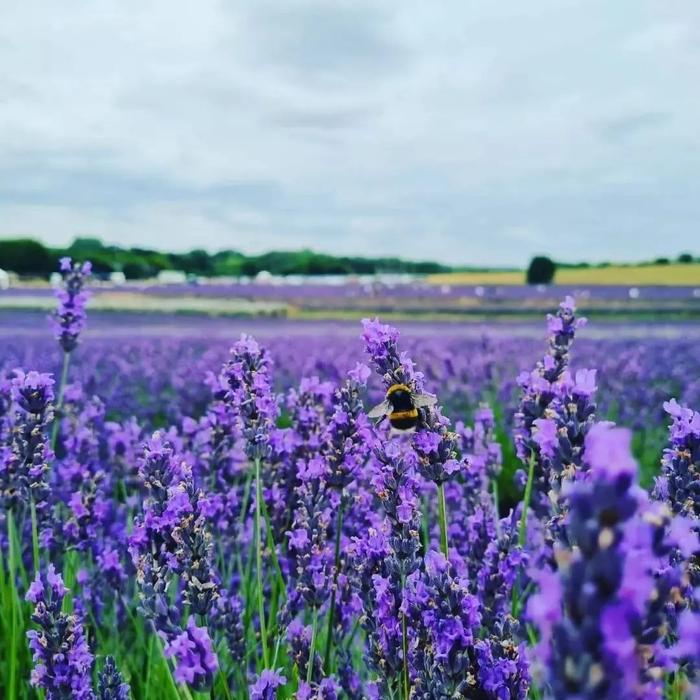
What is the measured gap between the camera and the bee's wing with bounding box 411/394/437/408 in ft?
5.61

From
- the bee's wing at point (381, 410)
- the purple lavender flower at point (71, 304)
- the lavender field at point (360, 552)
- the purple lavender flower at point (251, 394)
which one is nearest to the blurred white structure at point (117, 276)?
the purple lavender flower at point (71, 304)

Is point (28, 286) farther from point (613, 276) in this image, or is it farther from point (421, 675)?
point (421, 675)

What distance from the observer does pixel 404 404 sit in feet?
5.85

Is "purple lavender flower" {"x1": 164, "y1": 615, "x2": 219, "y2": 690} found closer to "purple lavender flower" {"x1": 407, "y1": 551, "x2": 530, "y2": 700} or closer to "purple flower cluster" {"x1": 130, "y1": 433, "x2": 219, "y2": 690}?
"purple flower cluster" {"x1": 130, "y1": 433, "x2": 219, "y2": 690}

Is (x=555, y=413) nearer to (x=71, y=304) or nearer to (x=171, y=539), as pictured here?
(x=171, y=539)

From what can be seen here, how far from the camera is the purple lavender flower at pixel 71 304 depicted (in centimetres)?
343

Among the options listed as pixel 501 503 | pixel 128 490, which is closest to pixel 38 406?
pixel 128 490

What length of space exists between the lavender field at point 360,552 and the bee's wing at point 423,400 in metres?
0.04

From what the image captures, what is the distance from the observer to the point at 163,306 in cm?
2670

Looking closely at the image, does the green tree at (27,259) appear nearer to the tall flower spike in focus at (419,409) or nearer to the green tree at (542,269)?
the green tree at (542,269)

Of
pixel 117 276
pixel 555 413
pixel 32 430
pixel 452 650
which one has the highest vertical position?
pixel 117 276

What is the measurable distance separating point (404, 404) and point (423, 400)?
0.08 meters

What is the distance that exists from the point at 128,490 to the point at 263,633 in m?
2.80

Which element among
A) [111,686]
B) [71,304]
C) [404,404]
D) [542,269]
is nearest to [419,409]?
[404,404]
